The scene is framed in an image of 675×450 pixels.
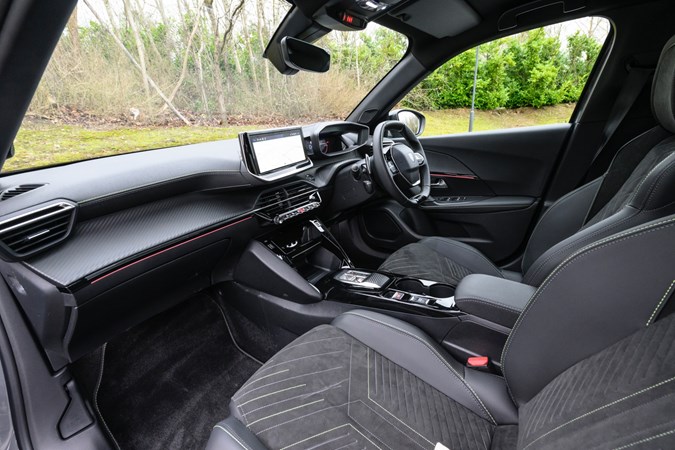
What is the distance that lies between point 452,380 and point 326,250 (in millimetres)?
1229

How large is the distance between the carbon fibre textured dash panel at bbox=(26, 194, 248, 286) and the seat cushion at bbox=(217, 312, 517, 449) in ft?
2.01

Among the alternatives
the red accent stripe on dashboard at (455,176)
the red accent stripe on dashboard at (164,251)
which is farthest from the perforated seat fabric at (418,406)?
the red accent stripe on dashboard at (455,176)

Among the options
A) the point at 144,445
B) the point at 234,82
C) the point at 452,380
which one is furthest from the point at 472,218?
the point at 144,445

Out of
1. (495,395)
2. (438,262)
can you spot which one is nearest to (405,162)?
(438,262)

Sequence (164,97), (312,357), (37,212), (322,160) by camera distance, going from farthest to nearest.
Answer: (322,160) < (164,97) < (312,357) < (37,212)

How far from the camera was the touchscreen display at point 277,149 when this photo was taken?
1604 millimetres

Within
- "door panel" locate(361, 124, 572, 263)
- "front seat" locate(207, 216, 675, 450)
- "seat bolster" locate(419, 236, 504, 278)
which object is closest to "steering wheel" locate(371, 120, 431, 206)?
"seat bolster" locate(419, 236, 504, 278)

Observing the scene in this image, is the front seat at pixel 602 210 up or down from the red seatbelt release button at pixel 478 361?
up

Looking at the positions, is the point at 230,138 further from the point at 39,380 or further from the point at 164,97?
the point at 39,380

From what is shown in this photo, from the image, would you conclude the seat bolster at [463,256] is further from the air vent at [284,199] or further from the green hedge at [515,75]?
the green hedge at [515,75]

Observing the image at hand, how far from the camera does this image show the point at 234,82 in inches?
93.0

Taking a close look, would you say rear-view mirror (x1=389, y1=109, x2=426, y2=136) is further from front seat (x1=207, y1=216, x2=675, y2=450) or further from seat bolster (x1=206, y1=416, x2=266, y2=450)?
seat bolster (x1=206, y1=416, x2=266, y2=450)

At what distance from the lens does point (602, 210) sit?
143 centimetres

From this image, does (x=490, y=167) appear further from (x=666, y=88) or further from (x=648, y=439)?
(x=648, y=439)
